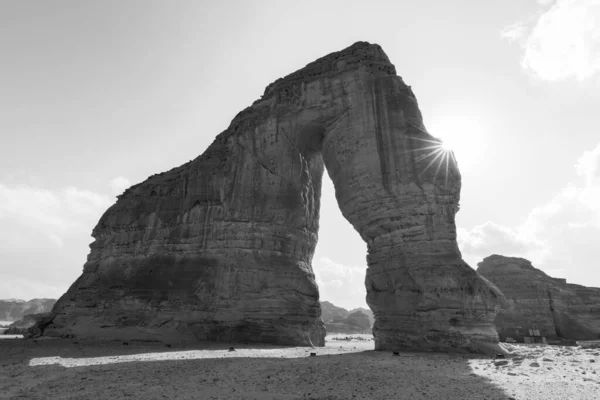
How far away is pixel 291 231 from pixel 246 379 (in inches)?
626

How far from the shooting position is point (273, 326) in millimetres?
21688

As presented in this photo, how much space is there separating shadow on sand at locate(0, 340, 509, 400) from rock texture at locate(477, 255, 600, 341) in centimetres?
2995

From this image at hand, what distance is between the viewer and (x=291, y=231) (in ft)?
83.5

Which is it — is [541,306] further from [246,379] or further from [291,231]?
[246,379]

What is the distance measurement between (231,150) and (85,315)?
1474 cm

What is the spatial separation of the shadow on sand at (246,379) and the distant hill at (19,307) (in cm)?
11072

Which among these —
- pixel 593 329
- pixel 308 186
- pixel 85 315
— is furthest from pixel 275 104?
pixel 593 329

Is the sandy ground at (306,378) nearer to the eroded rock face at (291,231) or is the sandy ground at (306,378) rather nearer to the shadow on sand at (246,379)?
the shadow on sand at (246,379)

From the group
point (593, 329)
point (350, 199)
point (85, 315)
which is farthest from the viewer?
point (593, 329)

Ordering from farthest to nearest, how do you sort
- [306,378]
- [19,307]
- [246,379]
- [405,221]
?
[19,307] → [405,221] → [246,379] → [306,378]

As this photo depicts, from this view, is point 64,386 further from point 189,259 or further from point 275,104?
point 275,104

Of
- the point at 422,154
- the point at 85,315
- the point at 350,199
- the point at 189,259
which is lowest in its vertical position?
the point at 85,315

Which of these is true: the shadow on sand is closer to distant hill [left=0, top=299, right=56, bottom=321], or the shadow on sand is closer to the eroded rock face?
the eroded rock face

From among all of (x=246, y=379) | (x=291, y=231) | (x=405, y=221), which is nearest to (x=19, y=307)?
(x=291, y=231)
